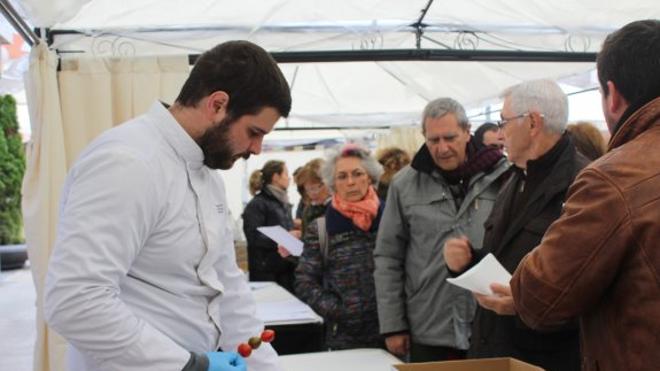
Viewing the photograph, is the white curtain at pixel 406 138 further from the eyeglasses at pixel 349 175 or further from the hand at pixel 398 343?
the hand at pixel 398 343

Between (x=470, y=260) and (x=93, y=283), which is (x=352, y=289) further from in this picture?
(x=93, y=283)

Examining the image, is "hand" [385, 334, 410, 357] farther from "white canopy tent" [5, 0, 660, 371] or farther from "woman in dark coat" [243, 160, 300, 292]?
"woman in dark coat" [243, 160, 300, 292]

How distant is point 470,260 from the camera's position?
2.39m

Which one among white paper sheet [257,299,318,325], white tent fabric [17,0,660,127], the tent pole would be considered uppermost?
white tent fabric [17,0,660,127]

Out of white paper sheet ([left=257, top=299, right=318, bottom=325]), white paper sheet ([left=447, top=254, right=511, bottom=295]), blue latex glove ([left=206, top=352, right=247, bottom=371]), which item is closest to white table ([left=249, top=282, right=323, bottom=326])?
white paper sheet ([left=257, top=299, right=318, bottom=325])

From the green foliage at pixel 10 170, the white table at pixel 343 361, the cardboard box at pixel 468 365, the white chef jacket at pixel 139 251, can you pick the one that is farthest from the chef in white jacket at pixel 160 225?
the green foliage at pixel 10 170

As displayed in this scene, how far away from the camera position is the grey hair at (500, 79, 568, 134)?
2.22 metres

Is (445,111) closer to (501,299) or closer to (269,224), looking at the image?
(501,299)

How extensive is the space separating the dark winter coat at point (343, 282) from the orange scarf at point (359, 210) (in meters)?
0.02

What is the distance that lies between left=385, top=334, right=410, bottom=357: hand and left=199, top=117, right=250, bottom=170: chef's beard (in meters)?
1.44

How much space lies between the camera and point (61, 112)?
3100mm

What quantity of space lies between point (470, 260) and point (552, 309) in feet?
3.11

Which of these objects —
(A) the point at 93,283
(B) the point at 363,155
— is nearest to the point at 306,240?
(B) the point at 363,155

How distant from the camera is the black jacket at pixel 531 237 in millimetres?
2127
